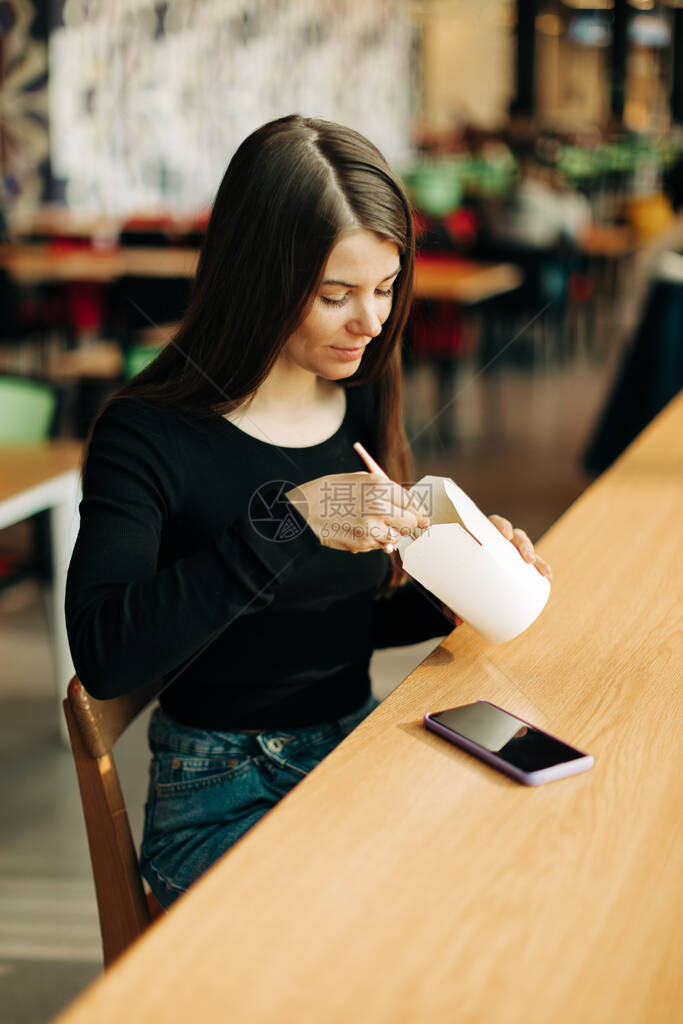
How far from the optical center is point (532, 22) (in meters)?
15.4

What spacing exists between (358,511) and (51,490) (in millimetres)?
1162

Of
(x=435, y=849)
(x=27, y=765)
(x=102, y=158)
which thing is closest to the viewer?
(x=435, y=849)

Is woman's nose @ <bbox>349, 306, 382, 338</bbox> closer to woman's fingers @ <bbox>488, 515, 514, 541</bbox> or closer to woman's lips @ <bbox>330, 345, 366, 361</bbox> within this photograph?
woman's lips @ <bbox>330, 345, 366, 361</bbox>

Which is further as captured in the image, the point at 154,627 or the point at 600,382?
the point at 600,382

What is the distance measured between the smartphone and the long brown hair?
37 cm

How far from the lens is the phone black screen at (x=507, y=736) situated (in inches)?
31.9

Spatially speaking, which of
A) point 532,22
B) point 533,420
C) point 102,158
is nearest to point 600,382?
point 533,420

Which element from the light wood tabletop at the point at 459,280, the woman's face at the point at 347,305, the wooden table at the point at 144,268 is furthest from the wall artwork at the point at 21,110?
the woman's face at the point at 347,305

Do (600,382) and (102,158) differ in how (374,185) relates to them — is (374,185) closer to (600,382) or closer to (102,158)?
(600,382)

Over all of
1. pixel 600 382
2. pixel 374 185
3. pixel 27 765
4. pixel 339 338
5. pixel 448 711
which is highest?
pixel 374 185

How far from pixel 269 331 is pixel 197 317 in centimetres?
8

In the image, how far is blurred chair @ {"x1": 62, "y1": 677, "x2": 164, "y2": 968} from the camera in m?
0.92

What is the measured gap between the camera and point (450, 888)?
26.3 inches

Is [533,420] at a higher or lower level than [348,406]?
lower
